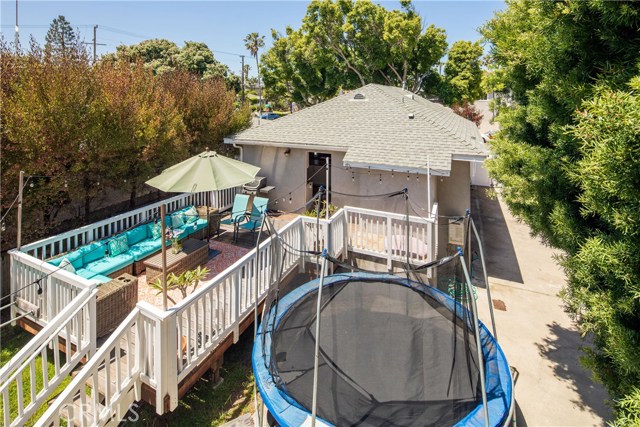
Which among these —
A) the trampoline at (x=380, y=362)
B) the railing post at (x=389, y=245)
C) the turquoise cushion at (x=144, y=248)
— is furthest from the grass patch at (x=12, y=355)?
the railing post at (x=389, y=245)

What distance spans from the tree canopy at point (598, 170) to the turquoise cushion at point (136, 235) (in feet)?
27.0

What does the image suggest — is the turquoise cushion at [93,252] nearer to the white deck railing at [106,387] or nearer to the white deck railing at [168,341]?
the white deck railing at [168,341]

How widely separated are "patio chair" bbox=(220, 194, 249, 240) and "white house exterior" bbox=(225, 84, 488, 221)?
122cm

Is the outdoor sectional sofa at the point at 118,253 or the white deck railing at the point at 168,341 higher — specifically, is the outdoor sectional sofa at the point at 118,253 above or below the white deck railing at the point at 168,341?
above

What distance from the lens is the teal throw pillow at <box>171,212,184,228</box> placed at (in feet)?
29.4

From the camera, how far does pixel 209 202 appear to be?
445 inches

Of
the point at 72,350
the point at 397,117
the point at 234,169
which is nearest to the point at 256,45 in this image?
the point at 397,117

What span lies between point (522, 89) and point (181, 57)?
39419mm

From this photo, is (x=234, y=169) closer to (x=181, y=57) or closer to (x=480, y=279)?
(x=480, y=279)

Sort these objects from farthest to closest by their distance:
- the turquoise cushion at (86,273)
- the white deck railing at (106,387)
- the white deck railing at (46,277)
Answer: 1. the turquoise cushion at (86,273)
2. the white deck railing at (46,277)
3. the white deck railing at (106,387)

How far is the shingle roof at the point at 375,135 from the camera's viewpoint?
972 cm

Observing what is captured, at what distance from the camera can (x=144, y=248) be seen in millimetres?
7637

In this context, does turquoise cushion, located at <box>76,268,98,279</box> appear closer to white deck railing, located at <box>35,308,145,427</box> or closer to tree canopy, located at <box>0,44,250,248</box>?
tree canopy, located at <box>0,44,250,248</box>

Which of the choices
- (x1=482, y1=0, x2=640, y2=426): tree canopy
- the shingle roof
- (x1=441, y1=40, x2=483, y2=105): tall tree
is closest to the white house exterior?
the shingle roof
